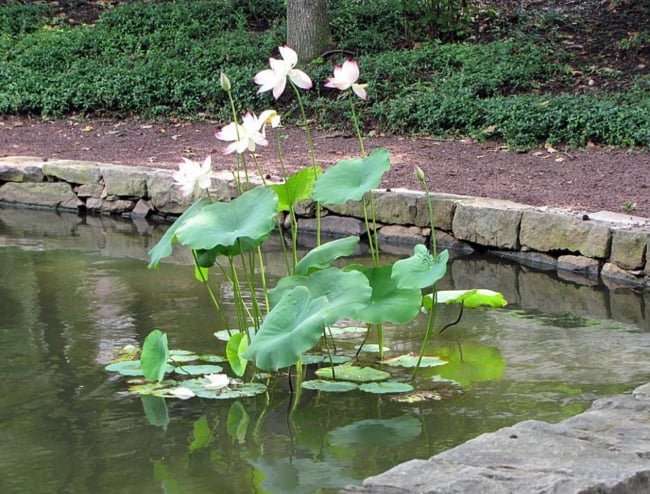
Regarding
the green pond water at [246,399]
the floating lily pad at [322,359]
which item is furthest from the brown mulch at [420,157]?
the floating lily pad at [322,359]

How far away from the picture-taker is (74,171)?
381 inches

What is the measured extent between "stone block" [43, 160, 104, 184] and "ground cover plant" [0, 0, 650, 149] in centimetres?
274

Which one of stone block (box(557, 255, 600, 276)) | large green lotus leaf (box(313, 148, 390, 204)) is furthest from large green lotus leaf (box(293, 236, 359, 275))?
stone block (box(557, 255, 600, 276))

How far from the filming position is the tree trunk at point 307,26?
1295 cm

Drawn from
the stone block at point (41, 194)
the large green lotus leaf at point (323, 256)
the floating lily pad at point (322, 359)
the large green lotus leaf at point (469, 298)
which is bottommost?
the stone block at point (41, 194)

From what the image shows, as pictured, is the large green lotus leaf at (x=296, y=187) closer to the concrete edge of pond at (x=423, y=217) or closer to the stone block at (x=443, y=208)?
the concrete edge of pond at (x=423, y=217)

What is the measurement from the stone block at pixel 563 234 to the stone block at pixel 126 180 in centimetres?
347

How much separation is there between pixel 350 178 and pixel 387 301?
0.56 m

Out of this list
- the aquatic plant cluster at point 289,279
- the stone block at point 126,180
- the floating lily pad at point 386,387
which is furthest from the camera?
the stone block at point 126,180

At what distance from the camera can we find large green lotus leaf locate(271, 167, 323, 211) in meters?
4.93

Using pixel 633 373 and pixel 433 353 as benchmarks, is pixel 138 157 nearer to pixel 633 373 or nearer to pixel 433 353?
pixel 433 353

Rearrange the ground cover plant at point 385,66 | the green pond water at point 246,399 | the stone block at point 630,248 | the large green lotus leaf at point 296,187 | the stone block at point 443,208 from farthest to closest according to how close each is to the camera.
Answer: the ground cover plant at point 385,66 < the stone block at point 443,208 < the stone block at point 630,248 < the large green lotus leaf at point 296,187 < the green pond water at point 246,399

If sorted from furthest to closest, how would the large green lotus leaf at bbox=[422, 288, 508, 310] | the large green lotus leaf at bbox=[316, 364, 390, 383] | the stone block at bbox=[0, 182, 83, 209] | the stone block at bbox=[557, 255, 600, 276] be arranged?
the stone block at bbox=[0, 182, 83, 209] < the stone block at bbox=[557, 255, 600, 276] < the large green lotus leaf at bbox=[422, 288, 508, 310] < the large green lotus leaf at bbox=[316, 364, 390, 383]

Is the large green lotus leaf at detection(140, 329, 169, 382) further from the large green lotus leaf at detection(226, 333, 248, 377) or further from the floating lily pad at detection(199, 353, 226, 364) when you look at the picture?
the floating lily pad at detection(199, 353, 226, 364)
